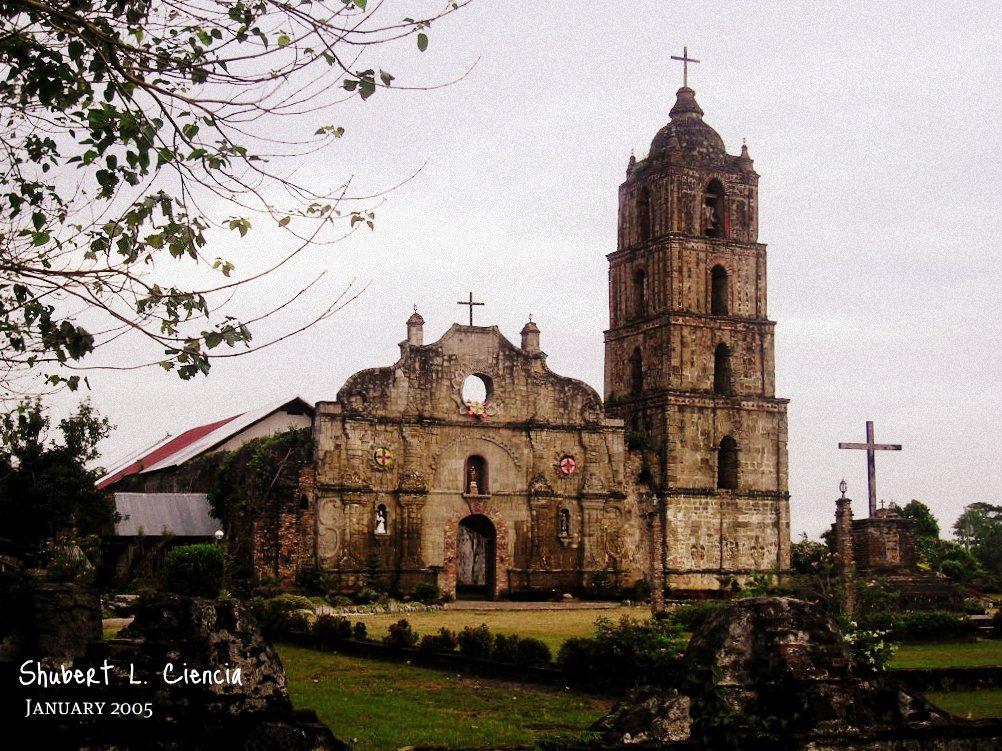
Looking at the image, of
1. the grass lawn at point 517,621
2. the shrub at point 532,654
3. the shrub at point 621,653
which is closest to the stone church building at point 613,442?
the grass lawn at point 517,621

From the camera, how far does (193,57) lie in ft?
25.3

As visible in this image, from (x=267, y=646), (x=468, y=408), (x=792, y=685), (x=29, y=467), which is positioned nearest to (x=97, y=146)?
(x=267, y=646)

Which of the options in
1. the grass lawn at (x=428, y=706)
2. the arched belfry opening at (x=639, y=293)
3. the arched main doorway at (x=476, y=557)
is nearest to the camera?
the grass lawn at (x=428, y=706)

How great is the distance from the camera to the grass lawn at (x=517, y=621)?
2300 cm

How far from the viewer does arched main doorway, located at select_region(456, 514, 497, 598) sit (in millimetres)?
35375

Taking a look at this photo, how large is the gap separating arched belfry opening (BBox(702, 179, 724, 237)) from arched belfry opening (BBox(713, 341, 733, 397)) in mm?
3602

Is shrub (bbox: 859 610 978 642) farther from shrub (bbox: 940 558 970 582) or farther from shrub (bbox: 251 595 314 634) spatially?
shrub (bbox: 940 558 970 582)

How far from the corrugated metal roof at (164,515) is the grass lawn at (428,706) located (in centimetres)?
1982

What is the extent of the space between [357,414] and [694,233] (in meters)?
11.8

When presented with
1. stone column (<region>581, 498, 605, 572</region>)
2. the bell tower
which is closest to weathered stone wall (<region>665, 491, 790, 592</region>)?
the bell tower

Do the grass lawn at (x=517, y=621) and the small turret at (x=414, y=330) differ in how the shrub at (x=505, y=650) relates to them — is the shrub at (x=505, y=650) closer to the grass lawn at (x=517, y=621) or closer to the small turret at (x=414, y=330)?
the grass lawn at (x=517, y=621)

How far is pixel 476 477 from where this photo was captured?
35656mm

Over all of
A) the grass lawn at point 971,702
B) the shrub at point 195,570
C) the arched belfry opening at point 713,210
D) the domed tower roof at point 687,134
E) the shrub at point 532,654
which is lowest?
the grass lawn at point 971,702

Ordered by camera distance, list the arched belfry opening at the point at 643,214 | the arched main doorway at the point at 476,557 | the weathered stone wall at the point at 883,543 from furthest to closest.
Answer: the arched belfry opening at the point at 643,214
the arched main doorway at the point at 476,557
the weathered stone wall at the point at 883,543
